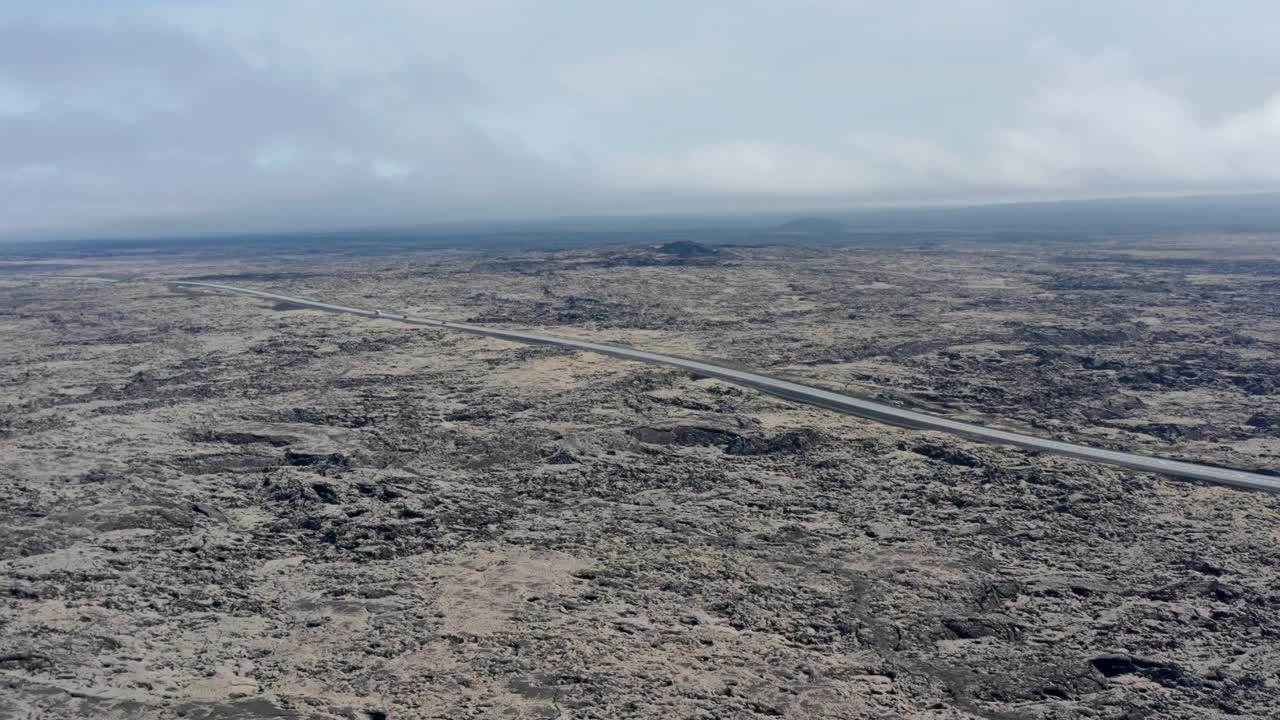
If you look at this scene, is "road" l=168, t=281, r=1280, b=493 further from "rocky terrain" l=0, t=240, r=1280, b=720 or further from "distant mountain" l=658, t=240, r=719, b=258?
"distant mountain" l=658, t=240, r=719, b=258

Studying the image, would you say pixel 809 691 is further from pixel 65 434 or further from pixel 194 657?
pixel 65 434

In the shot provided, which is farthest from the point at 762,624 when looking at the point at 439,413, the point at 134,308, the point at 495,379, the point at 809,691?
the point at 134,308

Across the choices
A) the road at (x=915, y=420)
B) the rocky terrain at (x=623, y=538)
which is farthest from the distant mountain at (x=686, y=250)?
the rocky terrain at (x=623, y=538)

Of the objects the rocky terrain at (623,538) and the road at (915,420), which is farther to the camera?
the road at (915,420)

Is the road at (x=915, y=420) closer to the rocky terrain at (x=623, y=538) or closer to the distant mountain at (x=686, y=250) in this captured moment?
the rocky terrain at (x=623, y=538)

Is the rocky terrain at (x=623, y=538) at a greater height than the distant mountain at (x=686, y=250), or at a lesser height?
lesser
